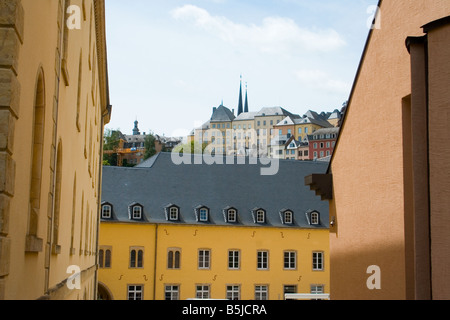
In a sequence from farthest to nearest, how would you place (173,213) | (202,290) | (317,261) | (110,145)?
1. (110,145)
2. (317,261)
3. (173,213)
4. (202,290)

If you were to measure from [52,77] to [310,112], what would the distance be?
161 meters

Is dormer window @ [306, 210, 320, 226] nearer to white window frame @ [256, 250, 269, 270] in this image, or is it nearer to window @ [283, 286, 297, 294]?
white window frame @ [256, 250, 269, 270]

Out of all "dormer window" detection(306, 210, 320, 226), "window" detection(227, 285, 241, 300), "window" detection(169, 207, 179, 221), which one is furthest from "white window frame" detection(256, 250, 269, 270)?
"window" detection(169, 207, 179, 221)

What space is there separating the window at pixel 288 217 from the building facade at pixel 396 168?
3548 centimetres

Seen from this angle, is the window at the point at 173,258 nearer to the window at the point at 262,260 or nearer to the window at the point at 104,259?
the window at the point at 104,259

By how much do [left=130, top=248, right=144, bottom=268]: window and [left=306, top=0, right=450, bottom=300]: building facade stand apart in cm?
3176

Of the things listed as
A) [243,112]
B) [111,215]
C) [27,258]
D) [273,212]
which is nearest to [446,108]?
[27,258]

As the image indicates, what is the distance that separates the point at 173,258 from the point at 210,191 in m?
7.01

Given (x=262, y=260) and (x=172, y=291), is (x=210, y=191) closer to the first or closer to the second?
(x=262, y=260)

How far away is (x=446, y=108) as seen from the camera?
8.34m

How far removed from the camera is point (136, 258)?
4631 centimetres

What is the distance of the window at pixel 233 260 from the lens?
158ft

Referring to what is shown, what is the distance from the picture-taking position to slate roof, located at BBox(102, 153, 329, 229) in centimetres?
4891

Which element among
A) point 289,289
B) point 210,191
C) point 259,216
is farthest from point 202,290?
point 210,191
